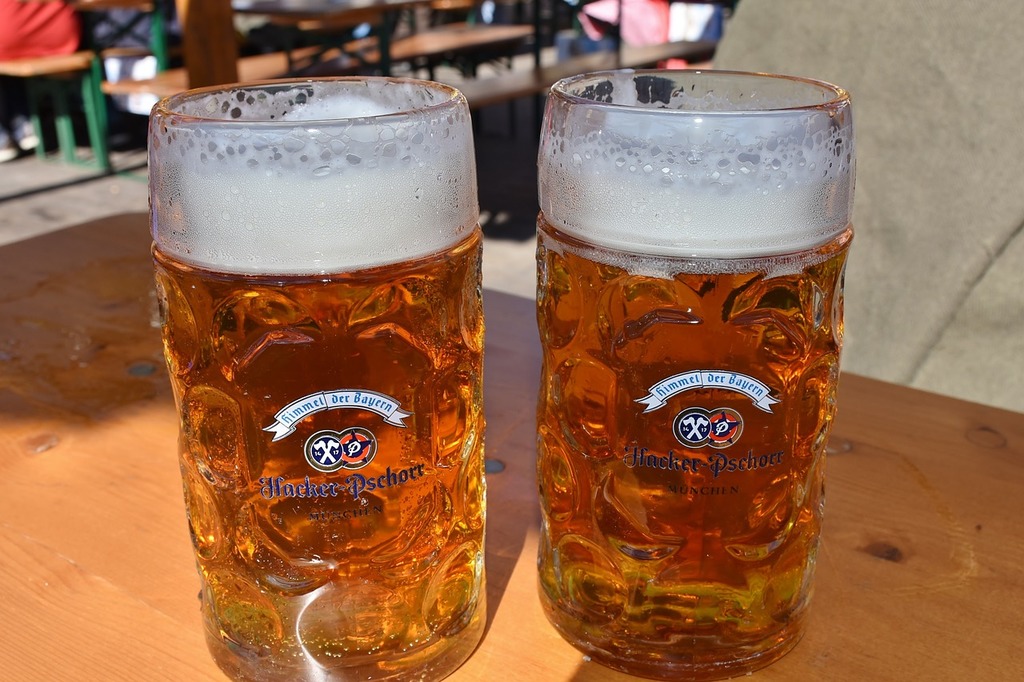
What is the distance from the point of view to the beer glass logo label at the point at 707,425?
566 millimetres

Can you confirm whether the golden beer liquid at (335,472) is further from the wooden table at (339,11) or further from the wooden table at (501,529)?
the wooden table at (339,11)

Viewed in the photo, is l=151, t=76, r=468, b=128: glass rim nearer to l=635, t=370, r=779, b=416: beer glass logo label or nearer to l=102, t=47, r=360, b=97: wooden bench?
l=635, t=370, r=779, b=416: beer glass logo label

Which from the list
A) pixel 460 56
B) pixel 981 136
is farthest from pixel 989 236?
pixel 460 56

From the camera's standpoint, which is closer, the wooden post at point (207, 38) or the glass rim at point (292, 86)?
the glass rim at point (292, 86)

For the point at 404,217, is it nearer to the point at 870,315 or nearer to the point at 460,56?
the point at 870,315

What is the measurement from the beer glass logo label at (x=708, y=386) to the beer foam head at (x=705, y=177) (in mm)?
71

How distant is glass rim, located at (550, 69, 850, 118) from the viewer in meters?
0.53

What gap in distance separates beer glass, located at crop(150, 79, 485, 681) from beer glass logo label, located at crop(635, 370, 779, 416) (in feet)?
0.39

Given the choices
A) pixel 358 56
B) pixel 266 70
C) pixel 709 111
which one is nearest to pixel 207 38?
pixel 266 70

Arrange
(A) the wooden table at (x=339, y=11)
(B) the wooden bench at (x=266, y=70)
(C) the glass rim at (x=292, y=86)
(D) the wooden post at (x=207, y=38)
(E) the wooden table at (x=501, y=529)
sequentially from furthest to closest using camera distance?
1. (B) the wooden bench at (x=266, y=70)
2. (A) the wooden table at (x=339, y=11)
3. (D) the wooden post at (x=207, y=38)
4. (E) the wooden table at (x=501, y=529)
5. (C) the glass rim at (x=292, y=86)

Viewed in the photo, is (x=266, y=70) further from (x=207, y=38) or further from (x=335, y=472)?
(x=335, y=472)

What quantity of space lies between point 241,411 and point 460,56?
233 inches

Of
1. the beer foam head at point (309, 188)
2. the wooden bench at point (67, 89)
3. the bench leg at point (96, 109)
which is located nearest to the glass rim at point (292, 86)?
the beer foam head at point (309, 188)

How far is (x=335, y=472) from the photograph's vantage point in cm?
55
